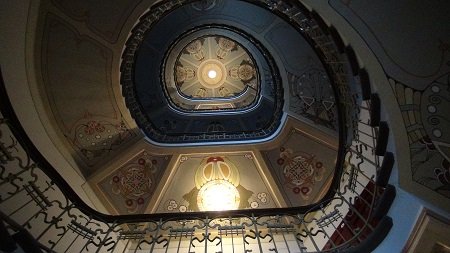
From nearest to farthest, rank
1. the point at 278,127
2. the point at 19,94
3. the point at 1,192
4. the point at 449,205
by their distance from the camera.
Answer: the point at 449,205 → the point at 1,192 → the point at 19,94 → the point at 278,127

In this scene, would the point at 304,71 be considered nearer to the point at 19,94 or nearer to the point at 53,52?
the point at 53,52

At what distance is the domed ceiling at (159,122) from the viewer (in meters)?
5.34

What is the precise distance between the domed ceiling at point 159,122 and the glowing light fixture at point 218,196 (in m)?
0.02

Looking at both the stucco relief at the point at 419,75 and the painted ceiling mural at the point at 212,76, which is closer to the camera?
the stucco relief at the point at 419,75

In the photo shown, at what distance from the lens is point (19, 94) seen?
478 centimetres

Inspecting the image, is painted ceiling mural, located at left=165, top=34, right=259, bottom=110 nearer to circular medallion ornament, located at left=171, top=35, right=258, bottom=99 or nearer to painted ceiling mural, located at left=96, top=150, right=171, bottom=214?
circular medallion ornament, located at left=171, top=35, right=258, bottom=99

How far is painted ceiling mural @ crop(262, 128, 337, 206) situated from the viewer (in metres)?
6.35

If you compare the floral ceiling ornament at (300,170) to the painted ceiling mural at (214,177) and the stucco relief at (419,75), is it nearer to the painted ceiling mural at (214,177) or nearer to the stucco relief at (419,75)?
the painted ceiling mural at (214,177)

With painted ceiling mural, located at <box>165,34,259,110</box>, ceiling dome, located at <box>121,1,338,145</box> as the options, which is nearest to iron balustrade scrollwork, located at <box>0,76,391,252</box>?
ceiling dome, located at <box>121,1,338,145</box>

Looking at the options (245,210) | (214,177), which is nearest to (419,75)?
(245,210)

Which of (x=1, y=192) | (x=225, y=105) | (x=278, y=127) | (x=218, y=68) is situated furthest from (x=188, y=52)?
(x=1, y=192)

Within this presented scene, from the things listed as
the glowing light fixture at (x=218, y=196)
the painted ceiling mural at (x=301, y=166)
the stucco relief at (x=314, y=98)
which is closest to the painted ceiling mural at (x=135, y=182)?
the glowing light fixture at (x=218, y=196)

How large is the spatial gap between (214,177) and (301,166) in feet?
7.15

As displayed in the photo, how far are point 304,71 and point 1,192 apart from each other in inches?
246
